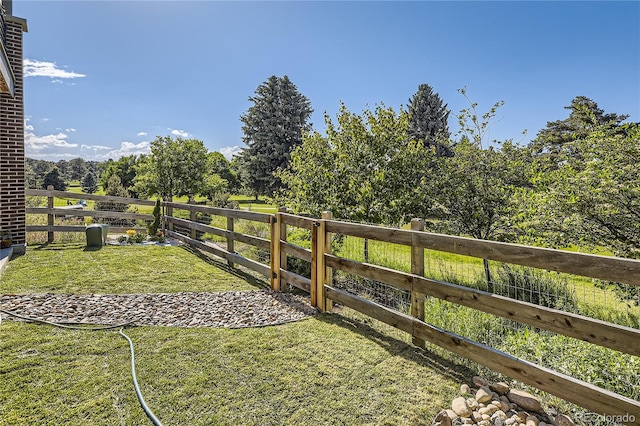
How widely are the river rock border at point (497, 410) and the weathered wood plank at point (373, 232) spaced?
55.4 inches

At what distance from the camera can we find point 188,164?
66.1 feet

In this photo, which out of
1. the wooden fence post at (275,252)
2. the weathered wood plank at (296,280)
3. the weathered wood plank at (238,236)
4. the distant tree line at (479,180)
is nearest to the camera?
the distant tree line at (479,180)

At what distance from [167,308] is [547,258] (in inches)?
176

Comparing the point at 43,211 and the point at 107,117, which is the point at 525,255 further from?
the point at 107,117

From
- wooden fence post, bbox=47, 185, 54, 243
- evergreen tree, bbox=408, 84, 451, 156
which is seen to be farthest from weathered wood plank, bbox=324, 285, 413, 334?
evergreen tree, bbox=408, 84, 451, 156

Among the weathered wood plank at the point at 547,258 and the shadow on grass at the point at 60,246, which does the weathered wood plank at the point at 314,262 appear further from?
the shadow on grass at the point at 60,246

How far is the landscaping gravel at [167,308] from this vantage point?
160 inches

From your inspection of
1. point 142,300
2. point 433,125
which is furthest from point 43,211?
point 433,125

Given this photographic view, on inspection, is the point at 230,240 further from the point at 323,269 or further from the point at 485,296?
the point at 485,296

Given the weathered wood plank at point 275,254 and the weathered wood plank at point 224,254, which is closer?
the weathered wood plank at point 275,254

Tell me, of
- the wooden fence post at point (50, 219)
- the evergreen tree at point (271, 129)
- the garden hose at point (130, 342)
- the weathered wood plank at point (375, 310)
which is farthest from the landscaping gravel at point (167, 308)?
the evergreen tree at point (271, 129)

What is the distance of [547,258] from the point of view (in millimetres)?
2369

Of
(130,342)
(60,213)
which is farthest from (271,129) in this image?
(130,342)

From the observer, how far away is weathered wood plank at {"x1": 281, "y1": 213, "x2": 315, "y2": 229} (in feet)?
15.6
